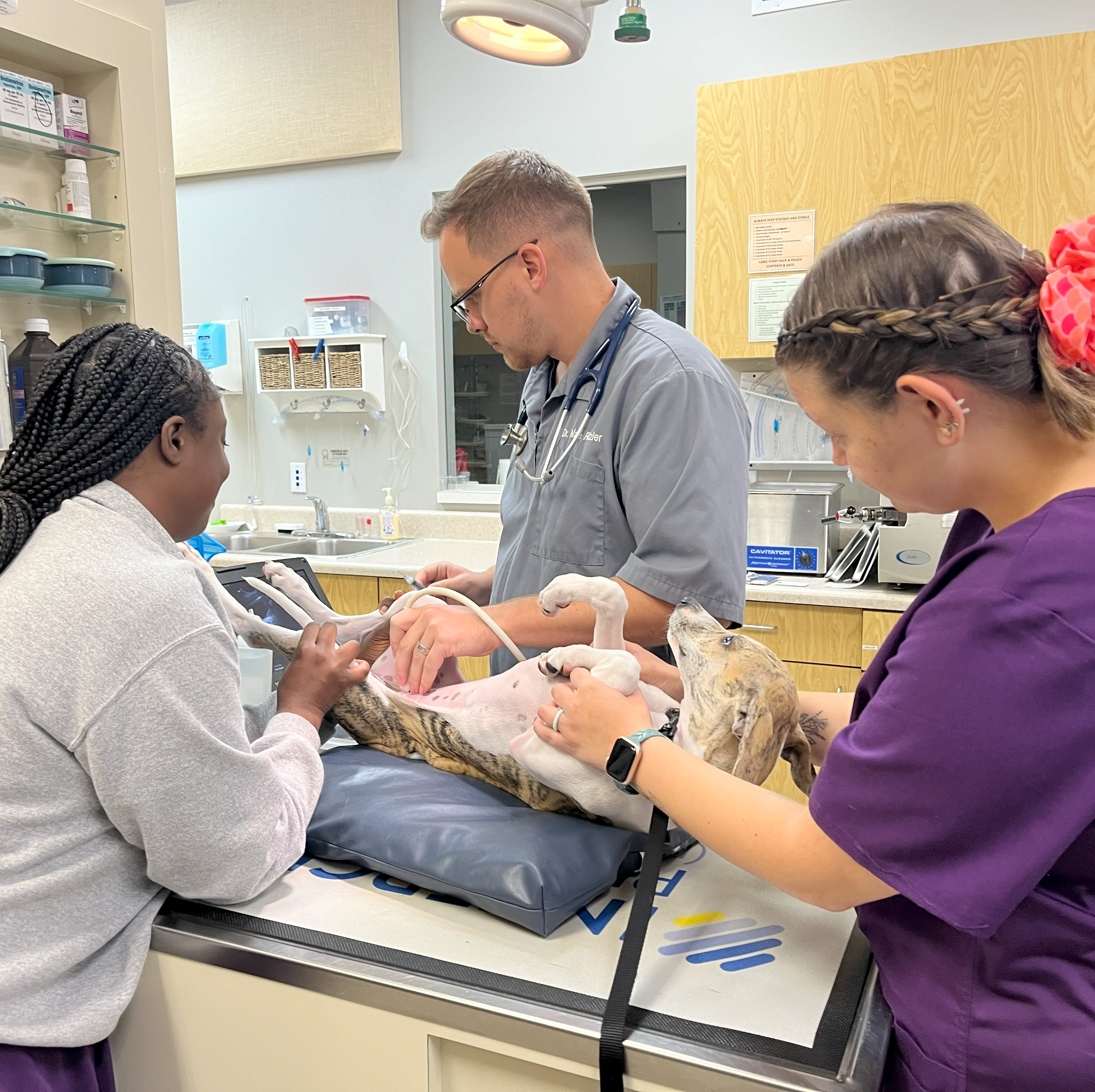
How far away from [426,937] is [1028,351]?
90cm

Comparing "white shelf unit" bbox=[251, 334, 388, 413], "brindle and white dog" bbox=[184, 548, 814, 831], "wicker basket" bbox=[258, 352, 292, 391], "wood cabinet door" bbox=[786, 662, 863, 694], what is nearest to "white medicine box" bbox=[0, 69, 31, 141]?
"brindle and white dog" bbox=[184, 548, 814, 831]

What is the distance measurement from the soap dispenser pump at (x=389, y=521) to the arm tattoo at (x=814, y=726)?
10.8ft

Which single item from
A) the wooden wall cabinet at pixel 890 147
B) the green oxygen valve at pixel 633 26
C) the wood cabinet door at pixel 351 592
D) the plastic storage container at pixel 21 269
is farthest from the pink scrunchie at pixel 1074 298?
the wood cabinet door at pixel 351 592

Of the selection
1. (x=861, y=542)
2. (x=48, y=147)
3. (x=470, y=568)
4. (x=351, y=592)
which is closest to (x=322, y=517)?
(x=351, y=592)

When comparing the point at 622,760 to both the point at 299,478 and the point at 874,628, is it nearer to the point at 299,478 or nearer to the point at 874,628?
the point at 874,628

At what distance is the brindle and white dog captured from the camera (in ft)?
3.82

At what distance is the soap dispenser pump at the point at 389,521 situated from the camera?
4.39 m

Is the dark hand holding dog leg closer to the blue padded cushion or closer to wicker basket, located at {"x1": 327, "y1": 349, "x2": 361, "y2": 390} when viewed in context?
the blue padded cushion

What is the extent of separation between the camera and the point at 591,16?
1.99 meters

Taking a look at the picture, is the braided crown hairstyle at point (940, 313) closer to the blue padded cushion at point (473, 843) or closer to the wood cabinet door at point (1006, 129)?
the blue padded cushion at point (473, 843)

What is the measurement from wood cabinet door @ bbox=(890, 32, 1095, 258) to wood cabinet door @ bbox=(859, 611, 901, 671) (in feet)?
4.06

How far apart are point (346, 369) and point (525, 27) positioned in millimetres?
2482

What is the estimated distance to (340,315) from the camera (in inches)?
171

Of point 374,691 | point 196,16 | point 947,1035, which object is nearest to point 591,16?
point 374,691
